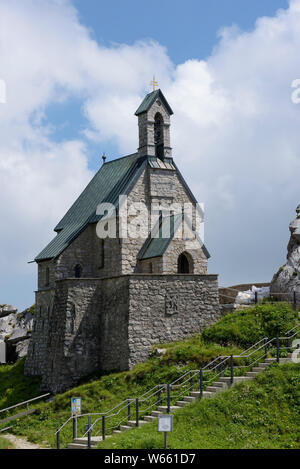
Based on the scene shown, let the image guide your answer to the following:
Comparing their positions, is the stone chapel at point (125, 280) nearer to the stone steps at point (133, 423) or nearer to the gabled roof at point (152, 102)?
the gabled roof at point (152, 102)

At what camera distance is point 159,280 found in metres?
32.5

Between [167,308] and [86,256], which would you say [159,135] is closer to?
[86,256]

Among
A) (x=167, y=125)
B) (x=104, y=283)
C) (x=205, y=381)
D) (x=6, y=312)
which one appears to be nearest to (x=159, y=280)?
(x=104, y=283)

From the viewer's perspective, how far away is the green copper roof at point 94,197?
38.4 metres

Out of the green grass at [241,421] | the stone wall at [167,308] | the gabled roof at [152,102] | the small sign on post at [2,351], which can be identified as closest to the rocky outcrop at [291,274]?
the stone wall at [167,308]

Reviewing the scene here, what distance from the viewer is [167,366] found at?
29375 millimetres

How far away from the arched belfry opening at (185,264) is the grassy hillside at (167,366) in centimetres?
422

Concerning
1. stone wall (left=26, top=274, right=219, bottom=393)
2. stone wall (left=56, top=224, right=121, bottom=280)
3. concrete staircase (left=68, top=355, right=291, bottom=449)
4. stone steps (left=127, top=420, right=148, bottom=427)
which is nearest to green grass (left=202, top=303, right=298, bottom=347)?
stone wall (left=26, top=274, right=219, bottom=393)

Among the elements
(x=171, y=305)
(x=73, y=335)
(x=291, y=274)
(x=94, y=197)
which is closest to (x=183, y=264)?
(x=171, y=305)

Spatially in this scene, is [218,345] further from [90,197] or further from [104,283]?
[90,197]

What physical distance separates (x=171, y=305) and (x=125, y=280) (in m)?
2.54

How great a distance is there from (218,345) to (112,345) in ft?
17.5

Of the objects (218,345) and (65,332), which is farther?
(65,332)

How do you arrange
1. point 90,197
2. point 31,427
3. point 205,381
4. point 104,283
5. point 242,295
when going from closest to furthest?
1. point 205,381
2. point 31,427
3. point 104,283
4. point 242,295
5. point 90,197
